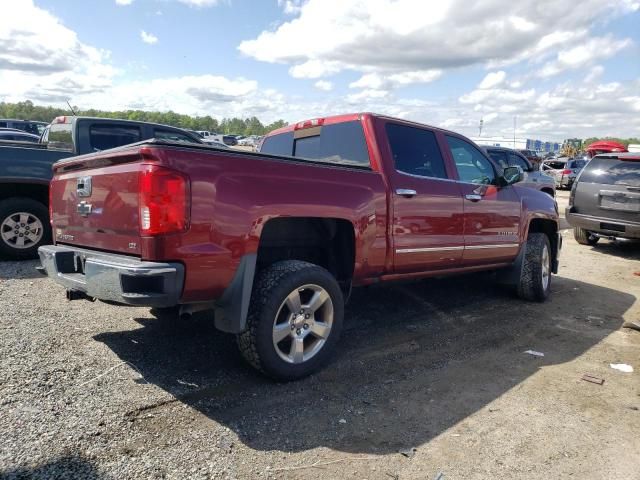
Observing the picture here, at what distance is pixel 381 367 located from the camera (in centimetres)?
381

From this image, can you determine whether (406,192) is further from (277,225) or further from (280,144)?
(280,144)

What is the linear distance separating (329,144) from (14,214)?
4.45 m

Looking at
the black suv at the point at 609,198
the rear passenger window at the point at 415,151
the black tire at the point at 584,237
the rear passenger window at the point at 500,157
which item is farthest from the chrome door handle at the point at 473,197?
the rear passenger window at the point at 500,157

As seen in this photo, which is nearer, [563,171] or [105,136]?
[105,136]

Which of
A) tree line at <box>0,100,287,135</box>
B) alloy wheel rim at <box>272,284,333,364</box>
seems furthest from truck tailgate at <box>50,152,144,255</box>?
tree line at <box>0,100,287,135</box>

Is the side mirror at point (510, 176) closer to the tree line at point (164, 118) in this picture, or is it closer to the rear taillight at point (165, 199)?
the rear taillight at point (165, 199)

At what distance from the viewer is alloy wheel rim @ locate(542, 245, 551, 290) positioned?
Answer: 6.02m

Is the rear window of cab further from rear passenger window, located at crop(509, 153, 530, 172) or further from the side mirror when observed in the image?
rear passenger window, located at crop(509, 153, 530, 172)

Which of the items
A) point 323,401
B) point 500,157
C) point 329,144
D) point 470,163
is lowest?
point 323,401

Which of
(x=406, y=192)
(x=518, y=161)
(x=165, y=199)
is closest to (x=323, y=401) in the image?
(x=165, y=199)

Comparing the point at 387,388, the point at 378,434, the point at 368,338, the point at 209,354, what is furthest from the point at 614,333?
the point at 209,354

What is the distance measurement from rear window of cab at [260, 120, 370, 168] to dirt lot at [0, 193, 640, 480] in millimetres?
1612

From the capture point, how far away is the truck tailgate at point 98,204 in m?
2.92

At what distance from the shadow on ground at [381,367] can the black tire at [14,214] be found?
10.0ft
